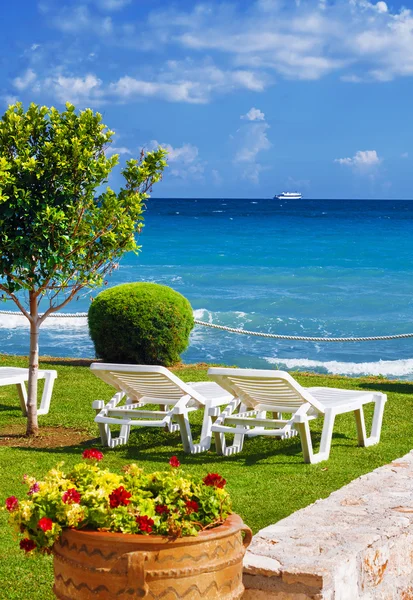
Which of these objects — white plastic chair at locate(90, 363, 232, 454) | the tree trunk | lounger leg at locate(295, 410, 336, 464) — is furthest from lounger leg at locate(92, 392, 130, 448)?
lounger leg at locate(295, 410, 336, 464)

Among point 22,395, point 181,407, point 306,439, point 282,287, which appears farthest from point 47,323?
point 306,439

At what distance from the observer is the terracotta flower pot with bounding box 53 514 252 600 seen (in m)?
2.89

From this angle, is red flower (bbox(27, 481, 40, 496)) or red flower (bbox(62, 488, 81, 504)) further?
red flower (bbox(27, 481, 40, 496))

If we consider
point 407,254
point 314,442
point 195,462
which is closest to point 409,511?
point 195,462

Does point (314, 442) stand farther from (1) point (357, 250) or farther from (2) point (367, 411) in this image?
(1) point (357, 250)

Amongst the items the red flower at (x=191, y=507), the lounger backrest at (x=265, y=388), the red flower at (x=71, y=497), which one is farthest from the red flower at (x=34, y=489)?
the lounger backrest at (x=265, y=388)

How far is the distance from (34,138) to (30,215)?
0.68 meters

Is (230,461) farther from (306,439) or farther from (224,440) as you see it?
(306,439)

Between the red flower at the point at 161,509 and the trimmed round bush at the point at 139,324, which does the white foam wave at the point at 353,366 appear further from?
the red flower at the point at 161,509

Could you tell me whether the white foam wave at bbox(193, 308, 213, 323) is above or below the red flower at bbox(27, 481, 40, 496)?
below

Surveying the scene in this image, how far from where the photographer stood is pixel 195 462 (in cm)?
687

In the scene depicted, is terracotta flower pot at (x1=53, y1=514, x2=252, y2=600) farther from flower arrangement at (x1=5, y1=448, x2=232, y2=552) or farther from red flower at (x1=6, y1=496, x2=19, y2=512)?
red flower at (x1=6, y1=496, x2=19, y2=512)

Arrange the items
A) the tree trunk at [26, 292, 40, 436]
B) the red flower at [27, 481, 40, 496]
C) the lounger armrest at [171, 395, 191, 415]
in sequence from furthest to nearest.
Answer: the tree trunk at [26, 292, 40, 436] → the lounger armrest at [171, 395, 191, 415] → the red flower at [27, 481, 40, 496]

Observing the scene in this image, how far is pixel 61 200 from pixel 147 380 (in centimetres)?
170
